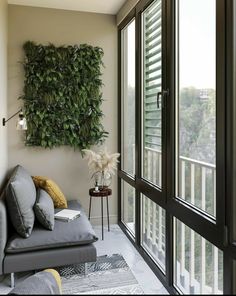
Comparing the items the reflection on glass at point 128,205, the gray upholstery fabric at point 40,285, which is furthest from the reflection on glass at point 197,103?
the reflection on glass at point 128,205

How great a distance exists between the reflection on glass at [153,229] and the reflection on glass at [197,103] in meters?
0.77

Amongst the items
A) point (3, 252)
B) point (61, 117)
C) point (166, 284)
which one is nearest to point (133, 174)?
point (61, 117)

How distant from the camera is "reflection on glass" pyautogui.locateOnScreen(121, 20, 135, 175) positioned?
11.8 ft

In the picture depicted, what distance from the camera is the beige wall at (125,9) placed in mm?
3357

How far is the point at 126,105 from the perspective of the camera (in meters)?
3.88

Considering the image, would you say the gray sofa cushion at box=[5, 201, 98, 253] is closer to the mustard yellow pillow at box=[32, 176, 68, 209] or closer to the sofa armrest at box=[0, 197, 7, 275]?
the sofa armrest at box=[0, 197, 7, 275]

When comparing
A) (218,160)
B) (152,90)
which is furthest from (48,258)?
(152,90)

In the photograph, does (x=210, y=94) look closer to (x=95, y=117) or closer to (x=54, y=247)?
(x=54, y=247)

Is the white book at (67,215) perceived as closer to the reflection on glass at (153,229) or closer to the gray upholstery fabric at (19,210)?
the gray upholstery fabric at (19,210)

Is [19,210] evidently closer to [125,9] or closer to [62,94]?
[62,94]

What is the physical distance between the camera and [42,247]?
8.40ft

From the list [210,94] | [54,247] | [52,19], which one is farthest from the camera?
[52,19]

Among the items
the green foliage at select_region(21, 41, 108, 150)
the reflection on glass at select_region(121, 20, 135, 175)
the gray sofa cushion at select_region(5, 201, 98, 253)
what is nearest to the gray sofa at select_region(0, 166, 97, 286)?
the gray sofa cushion at select_region(5, 201, 98, 253)

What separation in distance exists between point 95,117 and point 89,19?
1274 mm
